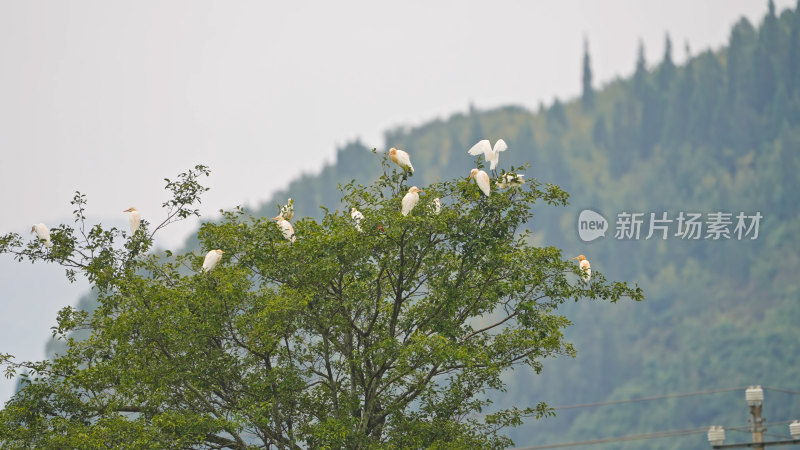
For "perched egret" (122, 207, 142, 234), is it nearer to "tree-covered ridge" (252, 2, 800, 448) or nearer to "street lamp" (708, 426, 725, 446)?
"street lamp" (708, 426, 725, 446)

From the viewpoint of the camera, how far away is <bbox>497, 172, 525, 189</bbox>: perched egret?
14.3m

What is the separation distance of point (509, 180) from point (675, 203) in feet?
508

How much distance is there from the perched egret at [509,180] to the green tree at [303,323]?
15cm

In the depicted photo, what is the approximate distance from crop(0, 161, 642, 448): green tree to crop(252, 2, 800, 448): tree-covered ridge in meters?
110

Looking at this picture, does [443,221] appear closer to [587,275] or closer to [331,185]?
[587,275]

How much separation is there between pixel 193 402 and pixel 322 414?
1735 mm

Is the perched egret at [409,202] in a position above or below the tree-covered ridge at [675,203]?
below

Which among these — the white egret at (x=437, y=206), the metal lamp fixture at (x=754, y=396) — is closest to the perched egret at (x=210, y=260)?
the white egret at (x=437, y=206)

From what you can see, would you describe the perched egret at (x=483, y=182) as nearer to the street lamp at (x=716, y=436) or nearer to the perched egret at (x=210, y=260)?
the perched egret at (x=210, y=260)

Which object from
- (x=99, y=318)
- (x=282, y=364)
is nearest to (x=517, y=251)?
(x=282, y=364)

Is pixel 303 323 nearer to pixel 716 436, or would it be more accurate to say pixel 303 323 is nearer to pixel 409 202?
pixel 409 202

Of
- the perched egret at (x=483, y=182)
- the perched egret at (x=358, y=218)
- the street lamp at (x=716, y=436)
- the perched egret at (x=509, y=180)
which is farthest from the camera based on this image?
the perched egret at (x=358, y=218)

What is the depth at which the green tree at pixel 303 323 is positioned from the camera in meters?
14.4

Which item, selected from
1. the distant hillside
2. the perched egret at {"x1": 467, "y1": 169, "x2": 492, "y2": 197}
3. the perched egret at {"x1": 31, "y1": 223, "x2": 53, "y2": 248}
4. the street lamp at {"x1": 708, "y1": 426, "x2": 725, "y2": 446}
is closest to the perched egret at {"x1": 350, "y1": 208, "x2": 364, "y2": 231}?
the perched egret at {"x1": 467, "y1": 169, "x2": 492, "y2": 197}
